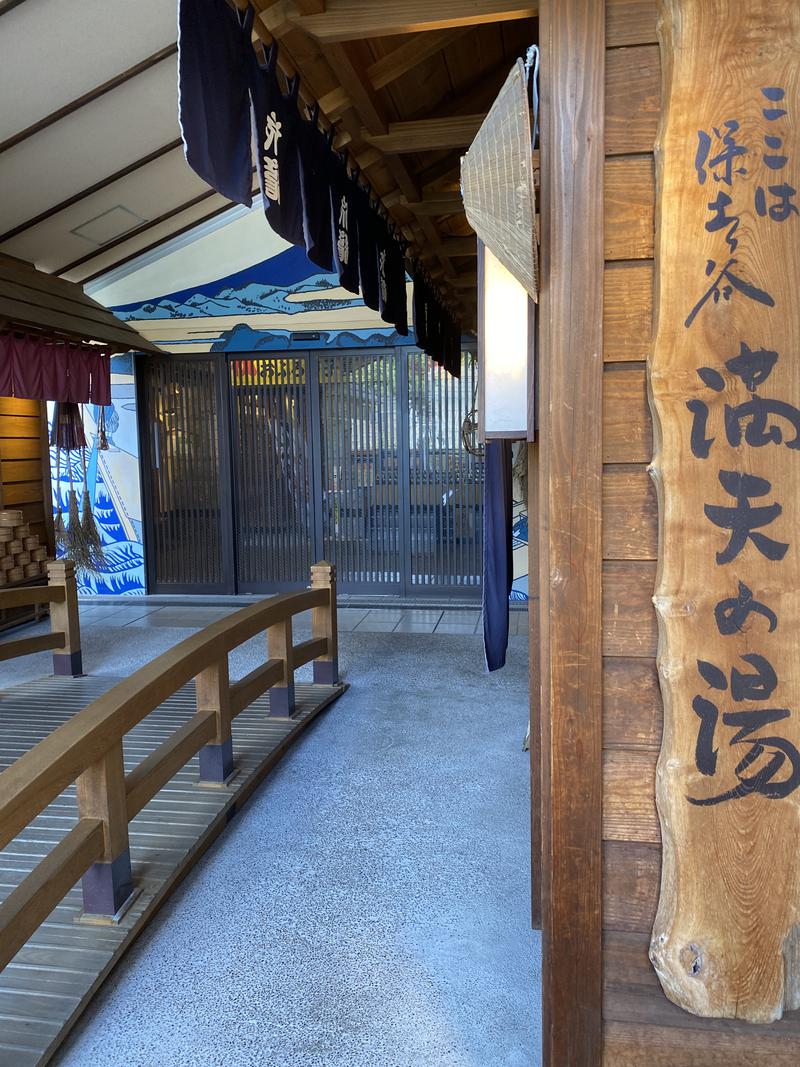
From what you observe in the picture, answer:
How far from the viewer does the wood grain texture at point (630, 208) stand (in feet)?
5.75

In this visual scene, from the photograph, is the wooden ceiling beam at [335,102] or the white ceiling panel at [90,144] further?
the white ceiling panel at [90,144]

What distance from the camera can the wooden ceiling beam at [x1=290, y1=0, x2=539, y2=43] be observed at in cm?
293

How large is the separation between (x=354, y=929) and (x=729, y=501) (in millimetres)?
2175

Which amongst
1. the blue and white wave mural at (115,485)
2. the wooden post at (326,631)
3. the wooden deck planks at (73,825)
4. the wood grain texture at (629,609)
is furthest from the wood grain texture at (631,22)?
the blue and white wave mural at (115,485)

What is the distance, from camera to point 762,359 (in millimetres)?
1688

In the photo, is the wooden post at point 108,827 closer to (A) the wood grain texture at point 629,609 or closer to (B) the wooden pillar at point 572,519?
(B) the wooden pillar at point 572,519

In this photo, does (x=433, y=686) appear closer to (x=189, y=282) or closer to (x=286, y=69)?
(x=286, y=69)

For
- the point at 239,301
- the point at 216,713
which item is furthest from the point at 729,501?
the point at 239,301

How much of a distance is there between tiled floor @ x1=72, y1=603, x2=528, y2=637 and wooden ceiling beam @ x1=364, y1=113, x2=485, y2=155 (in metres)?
4.45

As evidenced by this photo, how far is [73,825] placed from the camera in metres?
3.71

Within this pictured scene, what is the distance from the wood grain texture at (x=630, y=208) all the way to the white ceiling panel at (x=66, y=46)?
3.73 meters

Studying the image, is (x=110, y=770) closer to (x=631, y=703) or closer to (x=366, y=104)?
(x=631, y=703)

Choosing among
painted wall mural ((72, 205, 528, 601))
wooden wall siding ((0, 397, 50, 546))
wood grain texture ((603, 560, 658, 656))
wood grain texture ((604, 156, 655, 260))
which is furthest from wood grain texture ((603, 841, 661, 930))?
wooden wall siding ((0, 397, 50, 546))

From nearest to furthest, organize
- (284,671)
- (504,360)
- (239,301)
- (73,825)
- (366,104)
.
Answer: (504,360), (73,825), (366,104), (284,671), (239,301)
